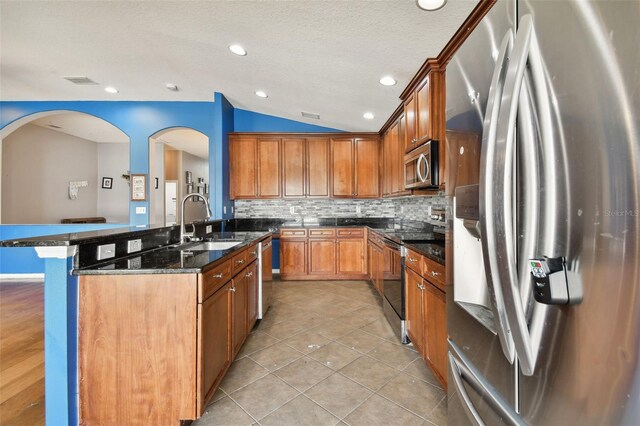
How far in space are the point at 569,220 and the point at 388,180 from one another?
376 centimetres

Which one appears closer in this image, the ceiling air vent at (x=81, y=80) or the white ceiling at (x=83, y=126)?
the ceiling air vent at (x=81, y=80)

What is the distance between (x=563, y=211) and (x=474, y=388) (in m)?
0.62

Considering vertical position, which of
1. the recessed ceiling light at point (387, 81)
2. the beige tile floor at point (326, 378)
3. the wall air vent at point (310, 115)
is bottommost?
the beige tile floor at point (326, 378)

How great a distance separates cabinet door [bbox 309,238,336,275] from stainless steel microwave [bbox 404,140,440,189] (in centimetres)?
203

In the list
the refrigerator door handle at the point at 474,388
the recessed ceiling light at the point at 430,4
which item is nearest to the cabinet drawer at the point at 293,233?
the recessed ceiling light at the point at 430,4

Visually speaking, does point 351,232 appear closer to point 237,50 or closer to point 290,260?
point 290,260

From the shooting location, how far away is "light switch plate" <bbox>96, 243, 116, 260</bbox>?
162 cm

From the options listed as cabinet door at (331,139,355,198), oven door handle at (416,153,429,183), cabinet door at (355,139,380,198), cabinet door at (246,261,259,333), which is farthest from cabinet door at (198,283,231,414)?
cabinet door at (355,139,380,198)

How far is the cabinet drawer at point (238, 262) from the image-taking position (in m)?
2.06

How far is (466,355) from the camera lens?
35.9 inches

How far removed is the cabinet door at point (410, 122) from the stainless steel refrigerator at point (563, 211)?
Answer: 6.72 feet

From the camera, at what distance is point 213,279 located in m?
1.67

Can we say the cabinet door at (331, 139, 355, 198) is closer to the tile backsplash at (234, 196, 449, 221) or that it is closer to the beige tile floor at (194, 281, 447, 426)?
the tile backsplash at (234, 196, 449, 221)

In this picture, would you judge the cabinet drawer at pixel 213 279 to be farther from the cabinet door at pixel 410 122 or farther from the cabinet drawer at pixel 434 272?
the cabinet door at pixel 410 122
